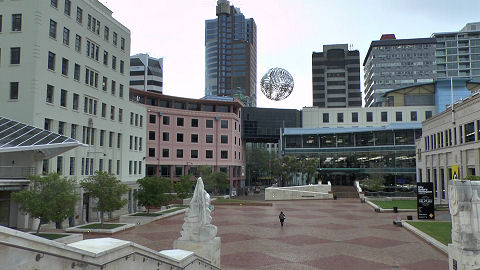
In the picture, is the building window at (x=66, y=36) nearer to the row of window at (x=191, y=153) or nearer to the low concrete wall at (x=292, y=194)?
the low concrete wall at (x=292, y=194)

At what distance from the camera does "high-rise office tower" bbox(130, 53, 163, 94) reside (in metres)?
115

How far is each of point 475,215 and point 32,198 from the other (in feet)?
78.1

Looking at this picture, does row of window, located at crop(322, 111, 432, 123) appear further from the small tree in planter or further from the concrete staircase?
the small tree in planter

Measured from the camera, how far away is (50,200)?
2384 cm

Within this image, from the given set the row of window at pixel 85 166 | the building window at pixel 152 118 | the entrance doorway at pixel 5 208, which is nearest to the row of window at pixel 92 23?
the row of window at pixel 85 166

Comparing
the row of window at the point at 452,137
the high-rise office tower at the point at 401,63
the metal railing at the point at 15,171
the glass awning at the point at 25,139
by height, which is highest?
the high-rise office tower at the point at 401,63

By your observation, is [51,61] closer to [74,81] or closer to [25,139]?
[74,81]

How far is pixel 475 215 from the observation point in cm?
1513

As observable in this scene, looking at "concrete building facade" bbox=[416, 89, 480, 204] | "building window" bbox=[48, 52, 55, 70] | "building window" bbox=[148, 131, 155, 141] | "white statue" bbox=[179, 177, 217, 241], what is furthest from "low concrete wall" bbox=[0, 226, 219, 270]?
"building window" bbox=[148, 131, 155, 141]

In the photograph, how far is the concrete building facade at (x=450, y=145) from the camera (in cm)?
3753

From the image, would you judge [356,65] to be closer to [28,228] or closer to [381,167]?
[381,167]

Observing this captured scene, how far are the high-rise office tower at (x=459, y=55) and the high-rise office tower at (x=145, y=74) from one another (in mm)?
119480

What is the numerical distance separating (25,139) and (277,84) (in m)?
30.2

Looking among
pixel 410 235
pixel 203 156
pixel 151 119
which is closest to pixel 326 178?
pixel 203 156
